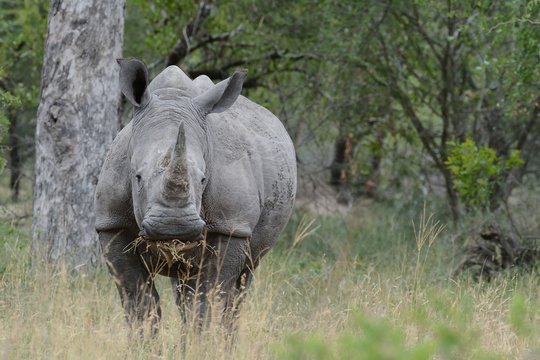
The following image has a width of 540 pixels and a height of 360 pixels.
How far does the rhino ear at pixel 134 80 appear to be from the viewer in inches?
244

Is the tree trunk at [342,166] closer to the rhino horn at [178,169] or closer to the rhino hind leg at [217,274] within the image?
the rhino hind leg at [217,274]

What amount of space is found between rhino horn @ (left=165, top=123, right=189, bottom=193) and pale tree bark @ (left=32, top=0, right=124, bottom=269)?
12.1ft

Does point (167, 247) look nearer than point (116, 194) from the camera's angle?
Yes

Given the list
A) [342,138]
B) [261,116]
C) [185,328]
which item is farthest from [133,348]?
[342,138]

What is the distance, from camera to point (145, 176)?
5.80 m

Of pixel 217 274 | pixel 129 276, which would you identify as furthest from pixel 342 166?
pixel 217 274

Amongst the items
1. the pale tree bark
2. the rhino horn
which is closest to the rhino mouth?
the rhino horn

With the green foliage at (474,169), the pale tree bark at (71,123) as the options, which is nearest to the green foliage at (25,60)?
the pale tree bark at (71,123)

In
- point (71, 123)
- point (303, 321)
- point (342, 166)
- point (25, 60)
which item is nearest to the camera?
point (303, 321)

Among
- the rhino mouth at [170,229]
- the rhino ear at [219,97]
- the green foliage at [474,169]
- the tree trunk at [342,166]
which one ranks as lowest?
the tree trunk at [342,166]

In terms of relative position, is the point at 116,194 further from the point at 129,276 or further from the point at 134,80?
the point at 134,80

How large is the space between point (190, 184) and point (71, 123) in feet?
12.1

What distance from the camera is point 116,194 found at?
6367 millimetres

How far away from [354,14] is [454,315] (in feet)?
29.7
